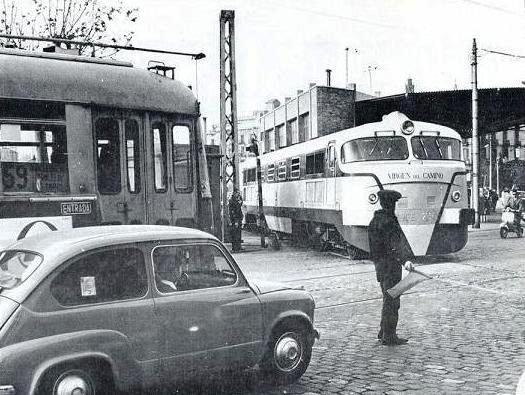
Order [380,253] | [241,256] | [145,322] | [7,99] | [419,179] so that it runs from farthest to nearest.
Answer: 1. [241,256]
2. [419,179]
3. [7,99]
4. [380,253]
5. [145,322]

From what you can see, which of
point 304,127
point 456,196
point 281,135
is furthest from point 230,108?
point 281,135

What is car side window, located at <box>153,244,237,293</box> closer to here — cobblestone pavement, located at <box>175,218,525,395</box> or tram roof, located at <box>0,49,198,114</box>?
cobblestone pavement, located at <box>175,218,525,395</box>

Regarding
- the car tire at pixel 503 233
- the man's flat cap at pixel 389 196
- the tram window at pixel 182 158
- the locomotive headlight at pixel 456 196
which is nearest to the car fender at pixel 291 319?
the man's flat cap at pixel 389 196

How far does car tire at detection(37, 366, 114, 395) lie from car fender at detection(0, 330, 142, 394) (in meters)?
0.07

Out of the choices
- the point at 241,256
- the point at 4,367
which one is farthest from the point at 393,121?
the point at 4,367

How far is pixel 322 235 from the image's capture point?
1866 centimetres

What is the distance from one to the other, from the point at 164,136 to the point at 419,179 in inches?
264

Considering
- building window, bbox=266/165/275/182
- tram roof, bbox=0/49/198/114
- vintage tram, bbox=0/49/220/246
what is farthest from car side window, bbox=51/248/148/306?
building window, bbox=266/165/275/182

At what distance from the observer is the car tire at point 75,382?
4.50 metres

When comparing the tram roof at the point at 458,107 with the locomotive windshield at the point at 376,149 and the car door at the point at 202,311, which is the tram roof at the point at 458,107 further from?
the car door at the point at 202,311

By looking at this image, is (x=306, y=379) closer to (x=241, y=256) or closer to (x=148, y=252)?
(x=148, y=252)

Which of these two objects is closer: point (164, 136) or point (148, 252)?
point (148, 252)

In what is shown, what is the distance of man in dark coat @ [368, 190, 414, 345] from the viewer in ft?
24.7

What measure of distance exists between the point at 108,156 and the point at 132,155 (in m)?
0.41
